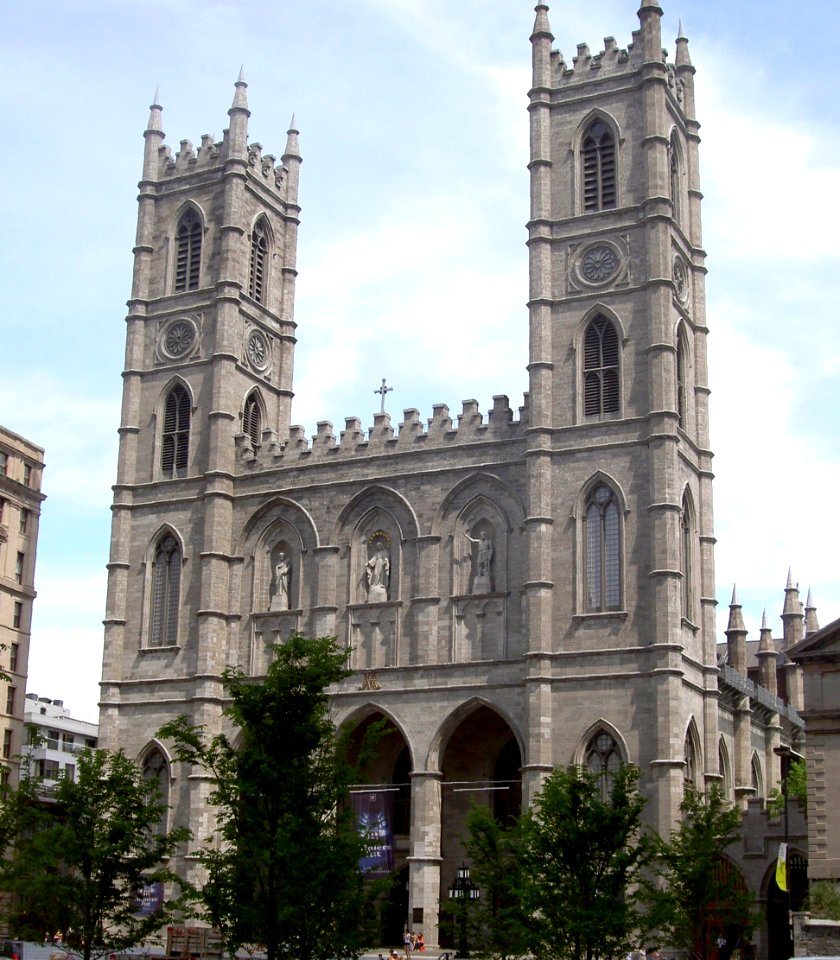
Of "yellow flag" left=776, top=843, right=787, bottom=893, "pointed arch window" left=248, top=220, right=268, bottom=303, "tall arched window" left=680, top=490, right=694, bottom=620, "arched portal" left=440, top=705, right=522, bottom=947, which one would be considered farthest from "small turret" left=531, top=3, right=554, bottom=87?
"yellow flag" left=776, top=843, right=787, bottom=893

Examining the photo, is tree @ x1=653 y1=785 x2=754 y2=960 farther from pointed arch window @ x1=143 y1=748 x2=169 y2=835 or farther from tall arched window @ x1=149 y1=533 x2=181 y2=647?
tall arched window @ x1=149 y1=533 x2=181 y2=647

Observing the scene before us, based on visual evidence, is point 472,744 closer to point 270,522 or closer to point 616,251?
point 270,522

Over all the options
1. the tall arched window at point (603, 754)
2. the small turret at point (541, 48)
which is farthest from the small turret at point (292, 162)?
the tall arched window at point (603, 754)

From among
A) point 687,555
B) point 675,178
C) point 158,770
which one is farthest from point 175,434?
point 675,178

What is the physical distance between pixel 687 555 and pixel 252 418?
790 inches

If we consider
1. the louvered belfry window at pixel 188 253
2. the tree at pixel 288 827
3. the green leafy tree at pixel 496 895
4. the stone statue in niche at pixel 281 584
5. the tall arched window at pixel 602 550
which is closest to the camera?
the tree at pixel 288 827

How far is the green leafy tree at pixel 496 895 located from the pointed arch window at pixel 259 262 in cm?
Answer: 2924

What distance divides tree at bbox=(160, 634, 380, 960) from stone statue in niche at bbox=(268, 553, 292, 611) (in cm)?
2563

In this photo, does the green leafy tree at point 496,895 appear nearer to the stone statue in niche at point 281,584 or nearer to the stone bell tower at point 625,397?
the stone bell tower at point 625,397

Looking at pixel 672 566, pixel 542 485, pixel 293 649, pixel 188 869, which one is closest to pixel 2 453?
pixel 188 869

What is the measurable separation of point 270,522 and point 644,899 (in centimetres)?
2694

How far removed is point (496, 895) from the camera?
42375 millimetres

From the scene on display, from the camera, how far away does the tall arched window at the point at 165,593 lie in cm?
5994

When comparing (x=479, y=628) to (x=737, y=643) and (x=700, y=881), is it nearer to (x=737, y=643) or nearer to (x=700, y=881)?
(x=700, y=881)
